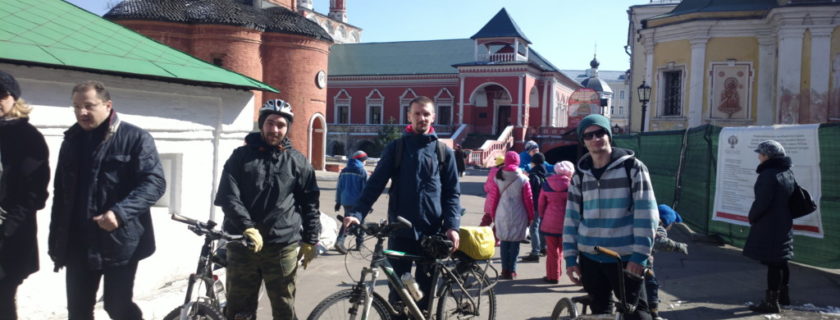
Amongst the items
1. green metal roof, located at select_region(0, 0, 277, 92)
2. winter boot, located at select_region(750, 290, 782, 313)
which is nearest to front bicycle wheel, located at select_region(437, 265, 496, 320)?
winter boot, located at select_region(750, 290, 782, 313)

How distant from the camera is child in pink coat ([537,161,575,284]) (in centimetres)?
780

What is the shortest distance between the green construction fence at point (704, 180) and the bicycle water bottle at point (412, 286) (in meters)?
6.10

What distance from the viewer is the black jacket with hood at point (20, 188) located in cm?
385

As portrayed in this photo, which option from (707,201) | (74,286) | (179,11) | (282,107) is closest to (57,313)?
(74,286)

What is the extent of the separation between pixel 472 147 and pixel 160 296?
1502 inches

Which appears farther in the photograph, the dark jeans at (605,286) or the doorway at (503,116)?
the doorway at (503,116)

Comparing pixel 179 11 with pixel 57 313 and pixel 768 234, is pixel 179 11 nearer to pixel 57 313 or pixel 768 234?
pixel 57 313

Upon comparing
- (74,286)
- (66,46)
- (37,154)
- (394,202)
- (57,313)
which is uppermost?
(66,46)

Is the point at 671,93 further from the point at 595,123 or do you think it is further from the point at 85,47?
the point at 85,47

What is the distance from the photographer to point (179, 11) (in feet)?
75.0

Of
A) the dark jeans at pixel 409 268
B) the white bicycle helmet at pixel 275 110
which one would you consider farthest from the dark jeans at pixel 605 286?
the white bicycle helmet at pixel 275 110

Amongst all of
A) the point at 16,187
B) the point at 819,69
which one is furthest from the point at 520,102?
the point at 16,187

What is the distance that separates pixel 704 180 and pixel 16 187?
413 inches

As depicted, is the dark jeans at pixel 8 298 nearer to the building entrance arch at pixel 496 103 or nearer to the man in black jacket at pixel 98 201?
the man in black jacket at pixel 98 201
